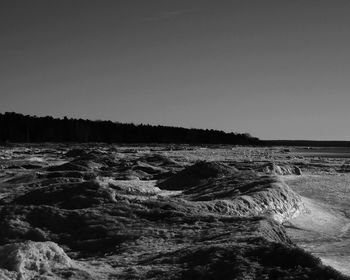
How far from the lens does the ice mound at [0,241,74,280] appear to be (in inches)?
172

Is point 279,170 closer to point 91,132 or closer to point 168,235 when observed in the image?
point 168,235

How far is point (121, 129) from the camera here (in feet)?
279

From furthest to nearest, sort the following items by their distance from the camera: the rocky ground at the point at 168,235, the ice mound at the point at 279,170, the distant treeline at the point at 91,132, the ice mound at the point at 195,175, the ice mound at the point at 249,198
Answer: the distant treeline at the point at 91,132 < the ice mound at the point at 279,170 < the ice mound at the point at 195,175 < the ice mound at the point at 249,198 < the rocky ground at the point at 168,235

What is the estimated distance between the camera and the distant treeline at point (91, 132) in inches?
2847

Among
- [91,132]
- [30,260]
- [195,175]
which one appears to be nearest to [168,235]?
[30,260]

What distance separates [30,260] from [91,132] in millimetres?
76313

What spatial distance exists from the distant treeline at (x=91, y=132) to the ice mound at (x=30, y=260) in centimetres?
6750

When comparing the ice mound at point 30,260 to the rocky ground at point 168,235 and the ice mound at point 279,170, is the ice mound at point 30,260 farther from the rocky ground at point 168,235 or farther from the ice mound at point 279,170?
the ice mound at point 279,170

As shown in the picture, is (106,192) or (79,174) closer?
(106,192)

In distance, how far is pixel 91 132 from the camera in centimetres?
8000

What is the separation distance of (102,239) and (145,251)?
780mm

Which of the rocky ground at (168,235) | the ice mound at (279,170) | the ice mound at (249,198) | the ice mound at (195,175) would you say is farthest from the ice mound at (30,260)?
the ice mound at (279,170)

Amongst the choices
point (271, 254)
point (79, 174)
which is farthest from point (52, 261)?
point (79, 174)

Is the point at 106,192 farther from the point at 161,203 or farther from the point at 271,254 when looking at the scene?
the point at 271,254
